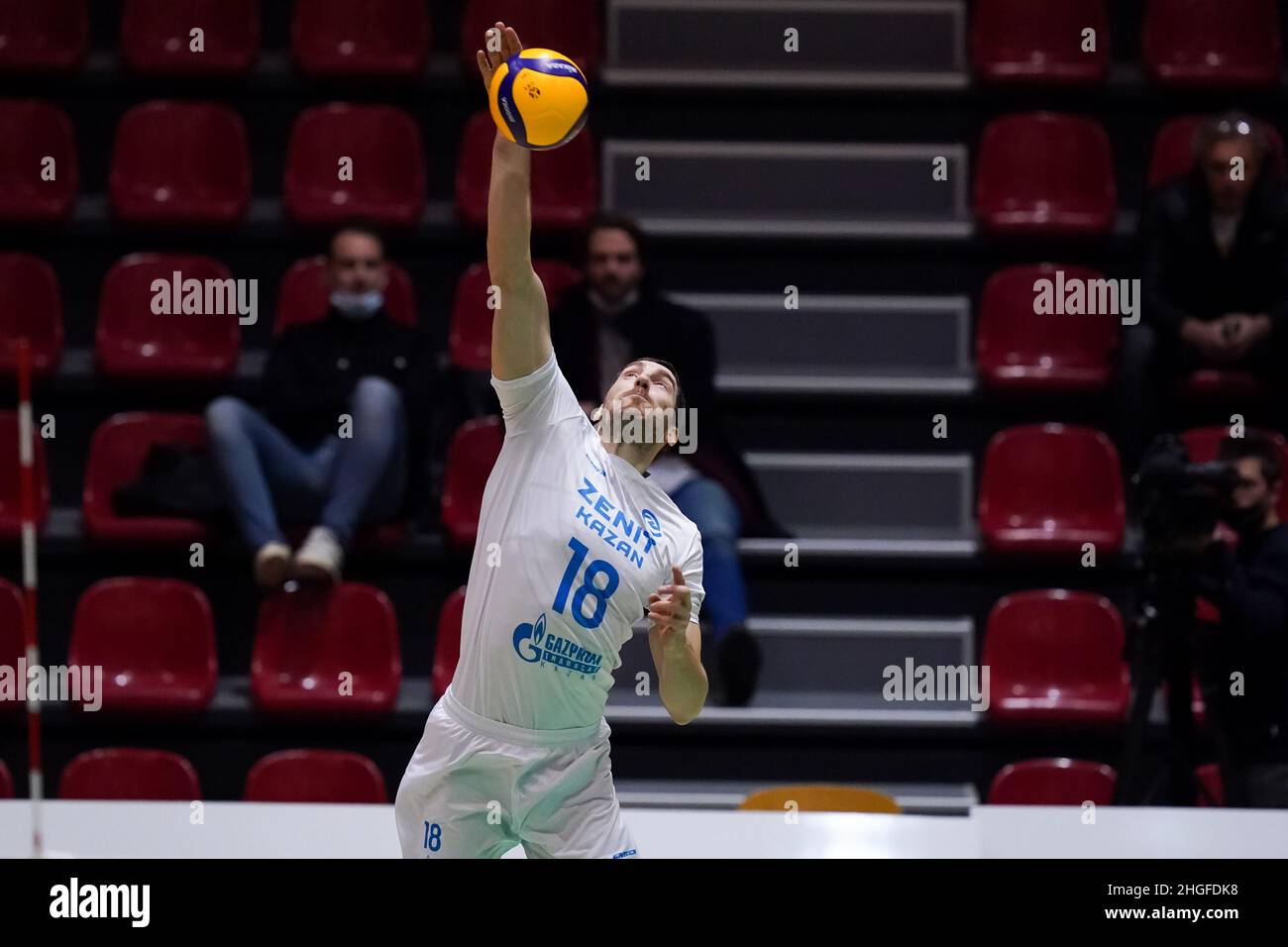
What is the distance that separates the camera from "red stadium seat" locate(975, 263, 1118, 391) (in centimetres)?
591

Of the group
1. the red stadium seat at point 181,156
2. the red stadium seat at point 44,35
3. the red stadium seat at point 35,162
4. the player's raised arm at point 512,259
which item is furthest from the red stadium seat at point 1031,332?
the red stadium seat at point 44,35

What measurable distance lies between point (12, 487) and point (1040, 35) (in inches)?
158

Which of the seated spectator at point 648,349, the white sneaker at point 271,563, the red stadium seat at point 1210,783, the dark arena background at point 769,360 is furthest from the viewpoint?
the seated spectator at point 648,349

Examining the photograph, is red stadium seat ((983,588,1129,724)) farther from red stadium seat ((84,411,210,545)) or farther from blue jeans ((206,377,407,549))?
red stadium seat ((84,411,210,545))

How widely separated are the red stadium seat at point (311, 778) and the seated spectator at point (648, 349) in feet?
3.78

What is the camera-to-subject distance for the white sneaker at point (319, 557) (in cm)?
523

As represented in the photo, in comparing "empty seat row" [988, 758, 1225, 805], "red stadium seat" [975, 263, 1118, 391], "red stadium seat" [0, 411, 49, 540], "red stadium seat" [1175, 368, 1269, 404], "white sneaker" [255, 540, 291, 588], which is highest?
"red stadium seat" [975, 263, 1118, 391]

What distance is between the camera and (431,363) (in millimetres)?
5512

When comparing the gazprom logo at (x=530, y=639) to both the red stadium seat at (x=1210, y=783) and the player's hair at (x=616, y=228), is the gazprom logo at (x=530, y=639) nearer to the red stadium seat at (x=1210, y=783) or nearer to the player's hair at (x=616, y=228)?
the red stadium seat at (x=1210, y=783)

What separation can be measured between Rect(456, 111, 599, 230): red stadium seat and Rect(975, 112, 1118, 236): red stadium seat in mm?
1419

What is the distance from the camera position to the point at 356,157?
6.22 metres

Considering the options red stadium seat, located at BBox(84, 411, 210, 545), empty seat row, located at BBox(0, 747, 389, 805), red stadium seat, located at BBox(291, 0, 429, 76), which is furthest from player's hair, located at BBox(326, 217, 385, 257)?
empty seat row, located at BBox(0, 747, 389, 805)

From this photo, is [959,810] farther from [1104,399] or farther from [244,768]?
[244,768]
